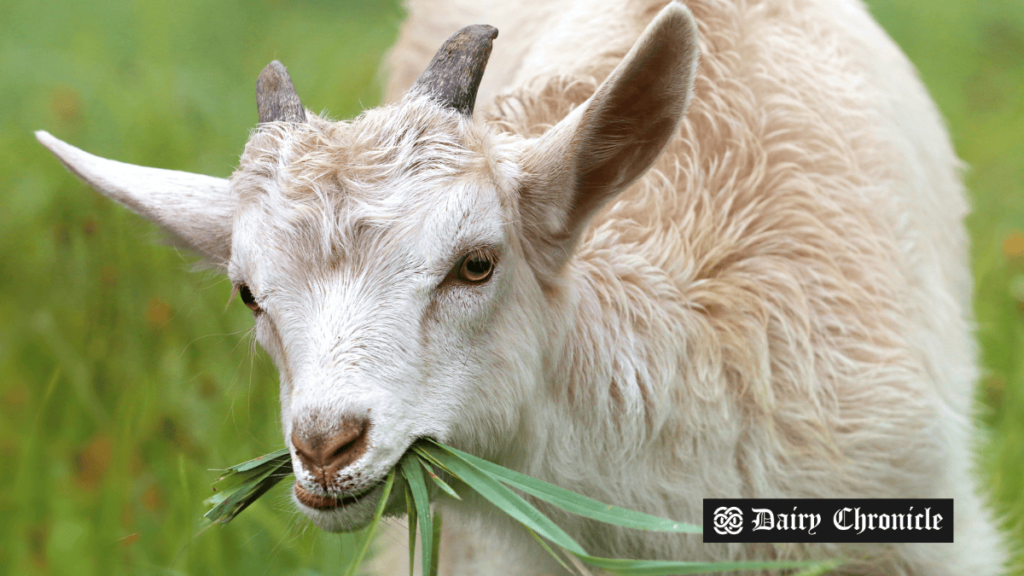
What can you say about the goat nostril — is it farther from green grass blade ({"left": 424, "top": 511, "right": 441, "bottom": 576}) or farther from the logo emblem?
the logo emblem

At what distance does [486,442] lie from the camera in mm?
2521

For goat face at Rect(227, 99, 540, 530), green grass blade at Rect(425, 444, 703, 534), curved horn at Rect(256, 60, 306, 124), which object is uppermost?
curved horn at Rect(256, 60, 306, 124)

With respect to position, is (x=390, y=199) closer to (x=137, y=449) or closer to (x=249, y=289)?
(x=249, y=289)

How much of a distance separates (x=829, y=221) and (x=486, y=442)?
158 centimetres

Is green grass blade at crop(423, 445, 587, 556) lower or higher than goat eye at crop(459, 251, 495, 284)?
lower

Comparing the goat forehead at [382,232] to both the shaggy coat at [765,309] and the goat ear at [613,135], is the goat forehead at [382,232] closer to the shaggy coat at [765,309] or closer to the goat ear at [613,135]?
the goat ear at [613,135]

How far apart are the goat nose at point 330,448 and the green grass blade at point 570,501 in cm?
27

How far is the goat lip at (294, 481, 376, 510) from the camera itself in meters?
2.19

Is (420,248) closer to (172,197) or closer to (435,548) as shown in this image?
(435,548)

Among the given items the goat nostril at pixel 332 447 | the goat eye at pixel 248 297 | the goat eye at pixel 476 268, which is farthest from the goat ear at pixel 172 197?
the goat nostril at pixel 332 447

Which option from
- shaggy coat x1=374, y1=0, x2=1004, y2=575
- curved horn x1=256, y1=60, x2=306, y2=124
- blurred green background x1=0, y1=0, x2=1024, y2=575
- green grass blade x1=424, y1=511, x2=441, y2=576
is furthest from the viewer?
blurred green background x1=0, y1=0, x2=1024, y2=575

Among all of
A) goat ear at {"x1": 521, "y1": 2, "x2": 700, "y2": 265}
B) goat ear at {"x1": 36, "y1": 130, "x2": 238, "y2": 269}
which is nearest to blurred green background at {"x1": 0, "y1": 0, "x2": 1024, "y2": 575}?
goat ear at {"x1": 36, "y1": 130, "x2": 238, "y2": 269}

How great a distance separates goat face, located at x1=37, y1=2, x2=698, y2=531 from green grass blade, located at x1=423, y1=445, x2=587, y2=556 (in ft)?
0.21

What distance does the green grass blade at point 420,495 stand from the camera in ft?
7.50
